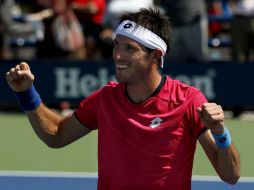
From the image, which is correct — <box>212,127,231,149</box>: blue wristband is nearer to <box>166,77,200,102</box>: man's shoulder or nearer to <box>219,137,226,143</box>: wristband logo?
<box>219,137,226,143</box>: wristband logo

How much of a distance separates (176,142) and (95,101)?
60cm

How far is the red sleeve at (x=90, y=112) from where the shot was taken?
540cm

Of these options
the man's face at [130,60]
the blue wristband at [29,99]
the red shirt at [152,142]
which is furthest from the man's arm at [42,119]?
the man's face at [130,60]

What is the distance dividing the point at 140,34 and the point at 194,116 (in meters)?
0.55

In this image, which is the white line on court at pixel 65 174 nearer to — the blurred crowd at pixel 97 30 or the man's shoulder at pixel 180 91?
the man's shoulder at pixel 180 91

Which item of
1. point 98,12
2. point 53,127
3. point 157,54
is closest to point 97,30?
point 98,12

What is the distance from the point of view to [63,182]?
28.8 feet

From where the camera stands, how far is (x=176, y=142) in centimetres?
508

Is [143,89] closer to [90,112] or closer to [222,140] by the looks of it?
[90,112]

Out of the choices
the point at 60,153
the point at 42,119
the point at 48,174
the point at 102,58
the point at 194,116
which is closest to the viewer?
the point at 194,116

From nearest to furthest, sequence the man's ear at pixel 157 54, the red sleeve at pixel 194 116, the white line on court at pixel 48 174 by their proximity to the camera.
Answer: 1. the red sleeve at pixel 194 116
2. the man's ear at pixel 157 54
3. the white line on court at pixel 48 174

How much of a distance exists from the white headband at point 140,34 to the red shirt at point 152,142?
265 mm

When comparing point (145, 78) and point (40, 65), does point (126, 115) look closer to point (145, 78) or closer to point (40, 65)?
point (145, 78)

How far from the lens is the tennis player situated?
199 inches
